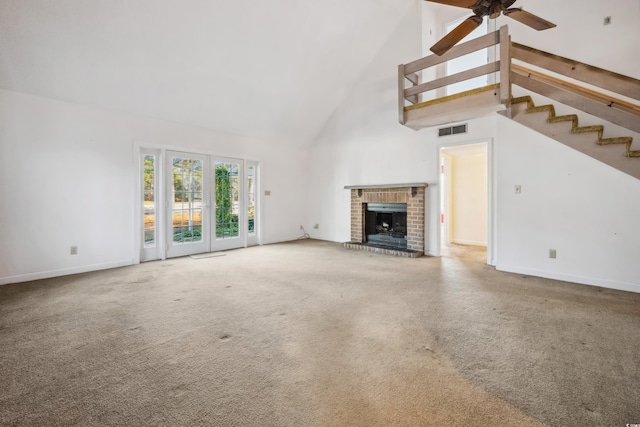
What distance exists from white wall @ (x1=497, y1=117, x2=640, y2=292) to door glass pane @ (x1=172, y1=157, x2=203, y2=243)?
17.5 ft

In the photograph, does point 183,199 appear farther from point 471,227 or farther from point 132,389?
point 471,227

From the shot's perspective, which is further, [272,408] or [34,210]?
[34,210]

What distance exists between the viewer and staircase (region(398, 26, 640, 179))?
3.27 meters

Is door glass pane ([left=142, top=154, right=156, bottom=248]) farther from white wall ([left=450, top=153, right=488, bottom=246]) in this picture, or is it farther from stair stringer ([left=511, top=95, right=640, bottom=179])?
white wall ([left=450, top=153, right=488, bottom=246])

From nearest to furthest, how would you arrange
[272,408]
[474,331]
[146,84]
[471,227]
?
[272,408] < [474,331] < [146,84] < [471,227]

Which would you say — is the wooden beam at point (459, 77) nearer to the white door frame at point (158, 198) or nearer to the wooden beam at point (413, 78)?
the wooden beam at point (413, 78)

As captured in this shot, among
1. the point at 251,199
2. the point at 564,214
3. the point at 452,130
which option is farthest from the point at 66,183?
A: the point at 564,214

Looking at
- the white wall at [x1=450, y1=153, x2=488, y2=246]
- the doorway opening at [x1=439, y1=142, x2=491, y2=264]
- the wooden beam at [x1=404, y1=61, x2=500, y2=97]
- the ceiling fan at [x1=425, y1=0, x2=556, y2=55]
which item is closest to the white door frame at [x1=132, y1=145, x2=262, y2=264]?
the wooden beam at [x1=404, y1=61, x2=500, y2=97]

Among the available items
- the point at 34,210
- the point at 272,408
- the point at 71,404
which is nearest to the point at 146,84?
the point at 34,210

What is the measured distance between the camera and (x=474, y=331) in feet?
7.82

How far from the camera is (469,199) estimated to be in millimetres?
6957

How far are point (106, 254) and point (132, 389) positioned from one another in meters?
3.78

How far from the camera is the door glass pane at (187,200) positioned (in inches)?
214

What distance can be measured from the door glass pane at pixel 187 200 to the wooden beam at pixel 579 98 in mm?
5478
